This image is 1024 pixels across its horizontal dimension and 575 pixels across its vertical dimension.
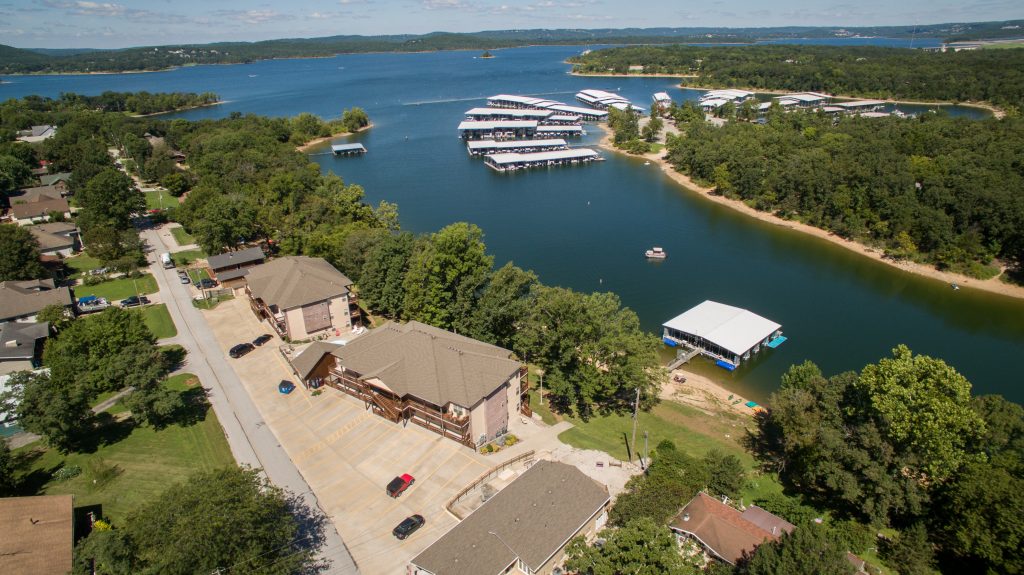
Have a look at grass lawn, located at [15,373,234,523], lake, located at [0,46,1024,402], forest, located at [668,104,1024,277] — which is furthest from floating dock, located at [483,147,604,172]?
grass lawn, located at [15,373,234,523]

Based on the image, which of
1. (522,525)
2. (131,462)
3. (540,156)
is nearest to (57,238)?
(131,462)

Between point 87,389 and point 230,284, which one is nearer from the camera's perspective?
point 87,389

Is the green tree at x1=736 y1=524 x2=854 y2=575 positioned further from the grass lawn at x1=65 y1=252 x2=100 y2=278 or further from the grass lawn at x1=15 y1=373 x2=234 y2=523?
the grass lawn at x1=65 y1=252 x2=100 y2=278

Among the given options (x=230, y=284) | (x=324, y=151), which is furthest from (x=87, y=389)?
(x=324, y=151)

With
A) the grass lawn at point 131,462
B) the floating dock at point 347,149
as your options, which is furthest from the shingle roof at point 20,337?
the floating dock at point 347,149

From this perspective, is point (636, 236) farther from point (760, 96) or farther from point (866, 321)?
point (760, 96)
